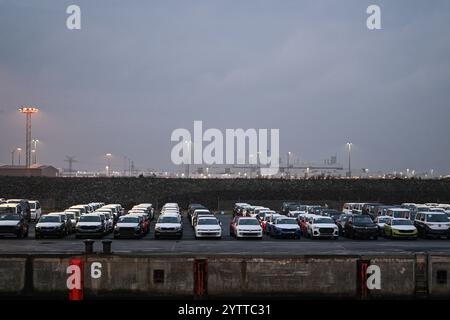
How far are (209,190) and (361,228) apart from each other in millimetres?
54386

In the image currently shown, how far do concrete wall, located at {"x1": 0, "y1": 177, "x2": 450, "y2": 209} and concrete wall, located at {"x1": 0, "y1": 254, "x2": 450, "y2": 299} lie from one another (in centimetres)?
5924

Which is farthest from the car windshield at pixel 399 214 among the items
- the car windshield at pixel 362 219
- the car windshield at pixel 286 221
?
the car windshield at pixel 286 221

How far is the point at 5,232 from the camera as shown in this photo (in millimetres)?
33438

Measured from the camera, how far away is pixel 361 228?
3428 centimetres

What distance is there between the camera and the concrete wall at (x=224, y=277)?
661 inches

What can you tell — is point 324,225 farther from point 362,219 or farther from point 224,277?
point 224,277

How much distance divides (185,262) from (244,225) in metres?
16.9

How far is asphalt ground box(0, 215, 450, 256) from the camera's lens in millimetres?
26344

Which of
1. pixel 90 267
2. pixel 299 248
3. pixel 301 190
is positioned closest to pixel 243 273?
pixel 90 267

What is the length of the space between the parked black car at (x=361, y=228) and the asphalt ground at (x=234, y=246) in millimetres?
594

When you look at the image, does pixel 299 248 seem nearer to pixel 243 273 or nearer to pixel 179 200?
pixel 243 273
